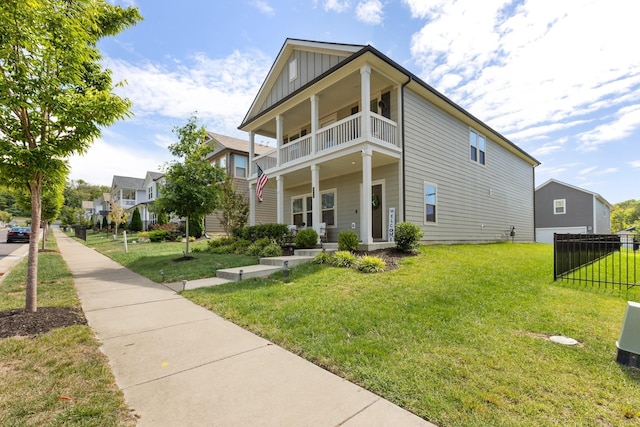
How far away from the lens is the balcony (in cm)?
964

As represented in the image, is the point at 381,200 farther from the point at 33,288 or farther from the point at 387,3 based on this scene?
the point at 33,288

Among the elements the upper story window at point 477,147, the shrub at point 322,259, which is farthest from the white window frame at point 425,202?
the shrub at point 322,259

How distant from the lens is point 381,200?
1130 cm

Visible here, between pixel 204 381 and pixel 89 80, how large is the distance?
5213 mm

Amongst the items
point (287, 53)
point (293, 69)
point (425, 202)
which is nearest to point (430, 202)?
point (425, 202)

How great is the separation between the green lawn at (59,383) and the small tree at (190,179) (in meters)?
7.19

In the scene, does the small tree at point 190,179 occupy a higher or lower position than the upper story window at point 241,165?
lower

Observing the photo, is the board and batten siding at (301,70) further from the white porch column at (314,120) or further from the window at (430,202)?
the window at (430,202)

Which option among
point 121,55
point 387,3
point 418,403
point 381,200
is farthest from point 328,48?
point 418,403

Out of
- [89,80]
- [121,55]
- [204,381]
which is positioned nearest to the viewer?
[204,381]

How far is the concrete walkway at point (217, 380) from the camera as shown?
2.23 metres

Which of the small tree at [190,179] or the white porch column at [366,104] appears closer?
the white porch column at [366,104]

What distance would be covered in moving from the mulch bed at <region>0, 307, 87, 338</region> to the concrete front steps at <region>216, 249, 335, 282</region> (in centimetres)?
316

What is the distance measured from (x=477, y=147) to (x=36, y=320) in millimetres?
16982
